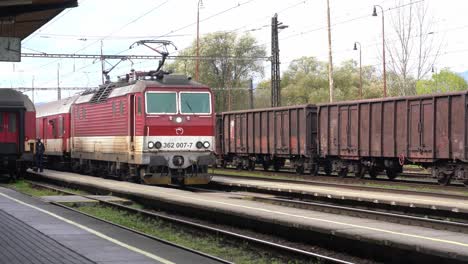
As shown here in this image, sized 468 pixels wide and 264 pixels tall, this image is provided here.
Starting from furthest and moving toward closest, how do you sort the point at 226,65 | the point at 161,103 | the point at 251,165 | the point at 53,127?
the point at 226,65, the point at 251,165, the point at 53,127, the point at 161,103

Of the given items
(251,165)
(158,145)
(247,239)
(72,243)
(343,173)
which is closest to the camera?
(72,243)

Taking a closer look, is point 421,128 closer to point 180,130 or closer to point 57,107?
point 180,130

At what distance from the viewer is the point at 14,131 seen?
24.1 metres

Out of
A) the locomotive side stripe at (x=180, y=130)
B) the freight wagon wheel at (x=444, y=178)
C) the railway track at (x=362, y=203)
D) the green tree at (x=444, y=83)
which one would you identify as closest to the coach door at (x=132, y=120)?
the locomotive side stripe at (x=180, y=130)

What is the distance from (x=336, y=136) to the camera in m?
25.9

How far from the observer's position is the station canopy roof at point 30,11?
10.7m

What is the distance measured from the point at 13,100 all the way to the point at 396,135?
553 inches

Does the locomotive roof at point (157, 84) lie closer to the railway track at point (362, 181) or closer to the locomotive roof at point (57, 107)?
the railway track at point (362, 181)

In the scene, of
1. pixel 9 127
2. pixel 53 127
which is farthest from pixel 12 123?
pixel 53 127

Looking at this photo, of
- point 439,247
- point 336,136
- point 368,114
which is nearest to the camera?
point 439,247

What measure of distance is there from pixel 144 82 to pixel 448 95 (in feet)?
31.7

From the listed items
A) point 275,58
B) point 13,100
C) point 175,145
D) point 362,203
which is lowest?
point 362,203

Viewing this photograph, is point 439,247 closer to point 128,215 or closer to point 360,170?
point 128,215

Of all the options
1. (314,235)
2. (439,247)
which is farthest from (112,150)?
(439,247)
